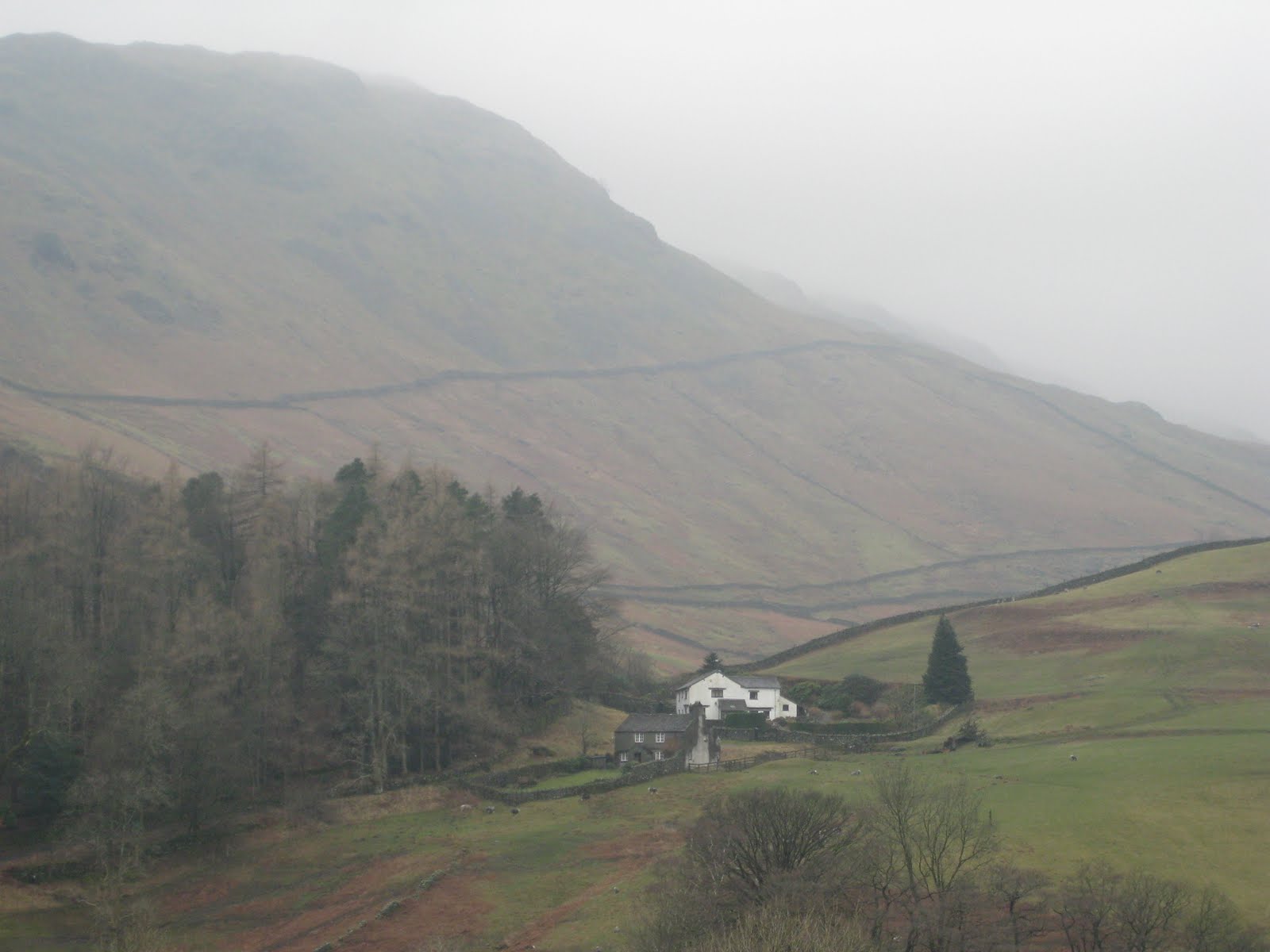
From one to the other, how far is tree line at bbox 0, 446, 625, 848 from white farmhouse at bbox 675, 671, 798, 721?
31.9 ft

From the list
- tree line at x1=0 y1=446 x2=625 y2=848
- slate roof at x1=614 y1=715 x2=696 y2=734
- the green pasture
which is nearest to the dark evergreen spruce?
the green pasture

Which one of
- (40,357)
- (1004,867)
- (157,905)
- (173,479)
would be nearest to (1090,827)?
(1004,867)

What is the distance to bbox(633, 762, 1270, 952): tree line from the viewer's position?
95.3 ft

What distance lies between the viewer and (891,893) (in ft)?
115

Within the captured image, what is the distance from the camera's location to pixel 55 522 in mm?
61594

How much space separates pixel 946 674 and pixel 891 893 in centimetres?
3685

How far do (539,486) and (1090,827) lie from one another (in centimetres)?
15822

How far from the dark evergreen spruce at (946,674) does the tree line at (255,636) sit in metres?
20.4

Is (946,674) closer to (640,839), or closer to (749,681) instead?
(749,681)

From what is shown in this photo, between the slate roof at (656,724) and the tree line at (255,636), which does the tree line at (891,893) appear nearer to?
the slate roof at (656,724)

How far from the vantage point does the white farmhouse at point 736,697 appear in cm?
7706

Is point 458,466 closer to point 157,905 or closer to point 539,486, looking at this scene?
point 539,486

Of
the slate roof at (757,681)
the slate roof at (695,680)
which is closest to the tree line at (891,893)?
the slate roof at (757,681)

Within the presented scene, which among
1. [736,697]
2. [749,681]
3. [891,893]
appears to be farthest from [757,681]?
[891,893]
